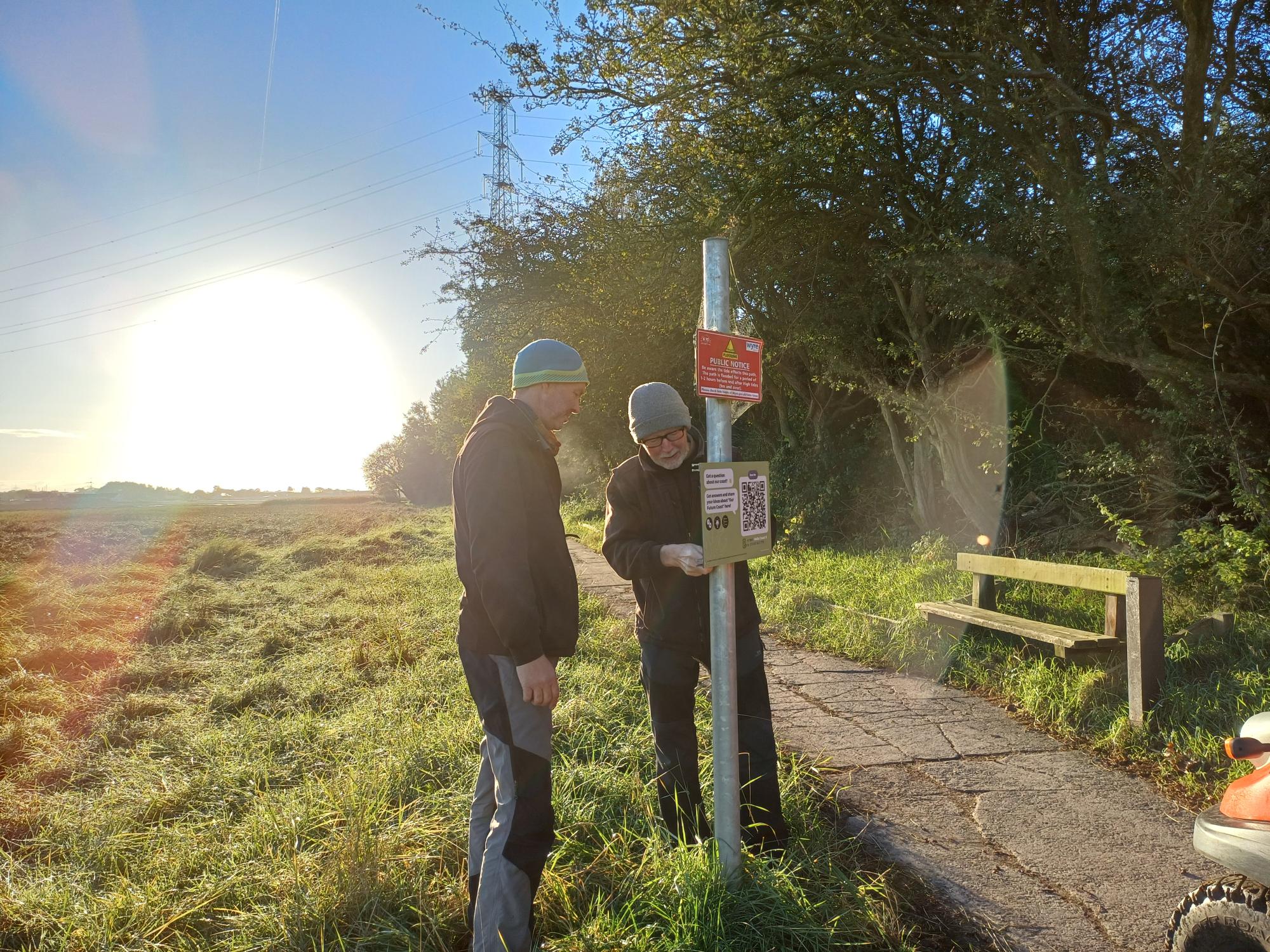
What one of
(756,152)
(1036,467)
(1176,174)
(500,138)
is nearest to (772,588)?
(1036,467)

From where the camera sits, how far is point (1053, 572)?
557 cm

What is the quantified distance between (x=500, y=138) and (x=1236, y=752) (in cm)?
3119

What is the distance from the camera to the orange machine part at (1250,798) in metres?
1.95

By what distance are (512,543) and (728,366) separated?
889 mm

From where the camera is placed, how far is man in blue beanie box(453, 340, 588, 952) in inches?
95.7

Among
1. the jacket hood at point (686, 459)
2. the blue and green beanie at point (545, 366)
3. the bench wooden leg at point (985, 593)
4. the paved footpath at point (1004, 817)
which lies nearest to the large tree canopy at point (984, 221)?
the bench wooden leg at point (985, 593)

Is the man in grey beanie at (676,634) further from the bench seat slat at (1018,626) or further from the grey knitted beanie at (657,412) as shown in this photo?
the bench seat slat at (1018,626)

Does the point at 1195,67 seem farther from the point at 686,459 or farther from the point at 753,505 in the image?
the point at 753,505

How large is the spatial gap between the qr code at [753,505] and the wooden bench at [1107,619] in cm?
296

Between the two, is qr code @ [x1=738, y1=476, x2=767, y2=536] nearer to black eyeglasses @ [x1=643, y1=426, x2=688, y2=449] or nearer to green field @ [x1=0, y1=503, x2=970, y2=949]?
black eyeglasses @ [x1=643, y1=426, x2=688, y2=449]

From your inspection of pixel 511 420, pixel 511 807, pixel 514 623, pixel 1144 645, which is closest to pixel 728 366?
pixel 511 420

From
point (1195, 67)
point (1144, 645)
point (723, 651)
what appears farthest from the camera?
point (1195, 67)

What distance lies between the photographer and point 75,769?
16.1 ft

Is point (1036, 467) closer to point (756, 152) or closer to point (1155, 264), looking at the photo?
point (1155, 264)
